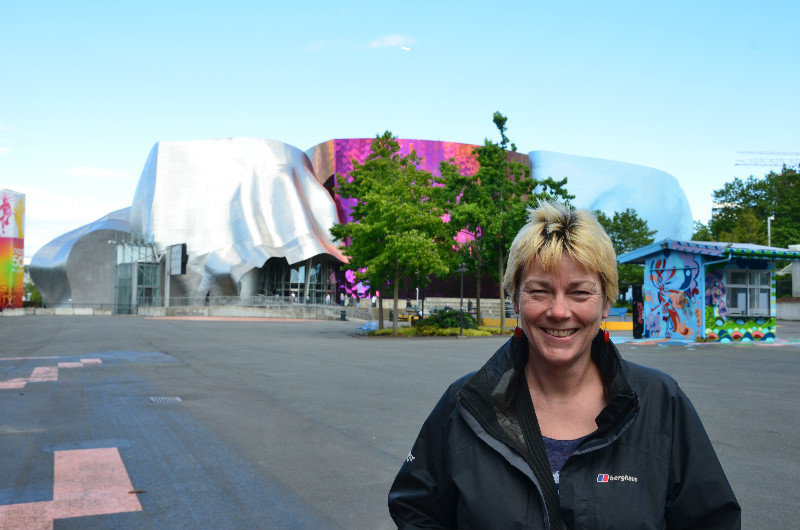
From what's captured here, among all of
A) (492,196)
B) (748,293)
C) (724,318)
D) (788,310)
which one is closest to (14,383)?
(724,318)

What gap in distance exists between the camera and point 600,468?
1.97 metres

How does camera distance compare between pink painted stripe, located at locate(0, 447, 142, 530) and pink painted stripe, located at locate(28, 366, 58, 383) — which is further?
pink painted stripe, located at locate(28, 366, 58, 383)

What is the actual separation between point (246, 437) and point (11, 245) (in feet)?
238

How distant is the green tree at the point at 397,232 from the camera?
27891 millimetres

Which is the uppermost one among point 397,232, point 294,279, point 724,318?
point 397,232

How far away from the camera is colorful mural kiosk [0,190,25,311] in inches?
2692

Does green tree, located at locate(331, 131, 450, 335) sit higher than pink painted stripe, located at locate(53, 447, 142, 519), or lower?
higher

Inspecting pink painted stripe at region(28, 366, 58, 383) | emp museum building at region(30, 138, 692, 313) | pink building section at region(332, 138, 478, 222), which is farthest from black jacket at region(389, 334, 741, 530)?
pink building section at region(332, 138, 478, 222)

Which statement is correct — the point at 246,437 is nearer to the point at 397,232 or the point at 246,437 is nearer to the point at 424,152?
the point at 397,232

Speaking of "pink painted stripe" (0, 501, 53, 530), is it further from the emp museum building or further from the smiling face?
the emp museum building

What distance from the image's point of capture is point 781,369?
14.4 meters

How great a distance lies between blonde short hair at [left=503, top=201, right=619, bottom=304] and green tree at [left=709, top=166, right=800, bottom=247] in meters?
60.5

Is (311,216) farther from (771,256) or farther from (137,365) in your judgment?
(137,365)

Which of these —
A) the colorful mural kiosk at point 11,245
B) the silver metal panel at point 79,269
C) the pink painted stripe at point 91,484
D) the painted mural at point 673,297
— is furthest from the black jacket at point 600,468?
the colorful mural kiosk at point 11,245
